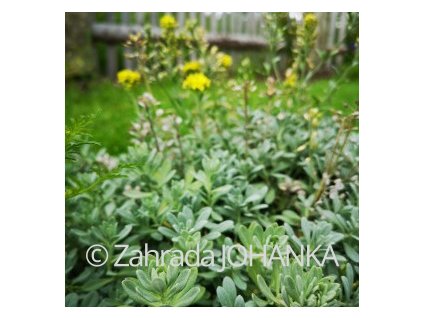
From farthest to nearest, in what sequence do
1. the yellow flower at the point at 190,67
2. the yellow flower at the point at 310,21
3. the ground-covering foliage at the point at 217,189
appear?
the yellow flower at the point at 190,67 → the yellow flower at the point at 310,21 → the ground-covering foliage at the point at 217,189

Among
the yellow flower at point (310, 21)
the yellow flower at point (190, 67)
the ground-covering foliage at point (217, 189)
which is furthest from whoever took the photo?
the yellow flower at point (190, 67)

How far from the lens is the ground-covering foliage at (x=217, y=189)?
3.72 feet

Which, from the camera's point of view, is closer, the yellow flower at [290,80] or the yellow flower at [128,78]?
the yellow flower at [128,78]

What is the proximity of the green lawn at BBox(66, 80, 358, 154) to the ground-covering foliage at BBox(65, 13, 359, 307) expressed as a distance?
4 cm

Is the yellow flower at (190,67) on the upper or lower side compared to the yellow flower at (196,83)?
upper

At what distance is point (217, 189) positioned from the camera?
4.19 feet

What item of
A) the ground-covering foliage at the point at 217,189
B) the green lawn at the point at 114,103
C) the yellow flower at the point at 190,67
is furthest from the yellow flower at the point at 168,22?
the green lawn at the point at 114,103

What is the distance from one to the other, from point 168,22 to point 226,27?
23 centimetres

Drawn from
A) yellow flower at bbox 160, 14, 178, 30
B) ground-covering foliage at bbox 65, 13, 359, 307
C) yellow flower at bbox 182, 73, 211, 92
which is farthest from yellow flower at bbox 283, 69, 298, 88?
yellow flower at bbox 160, 14, 178, 30

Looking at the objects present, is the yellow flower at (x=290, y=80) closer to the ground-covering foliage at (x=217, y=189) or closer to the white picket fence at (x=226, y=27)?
the ground-covering foliage at (x=217, y=189)

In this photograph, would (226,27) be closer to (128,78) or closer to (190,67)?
(190,67)

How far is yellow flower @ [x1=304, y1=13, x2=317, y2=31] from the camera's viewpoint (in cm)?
140

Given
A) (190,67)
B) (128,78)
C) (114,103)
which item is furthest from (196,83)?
(114,103)

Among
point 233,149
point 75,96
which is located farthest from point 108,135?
point 233,149
